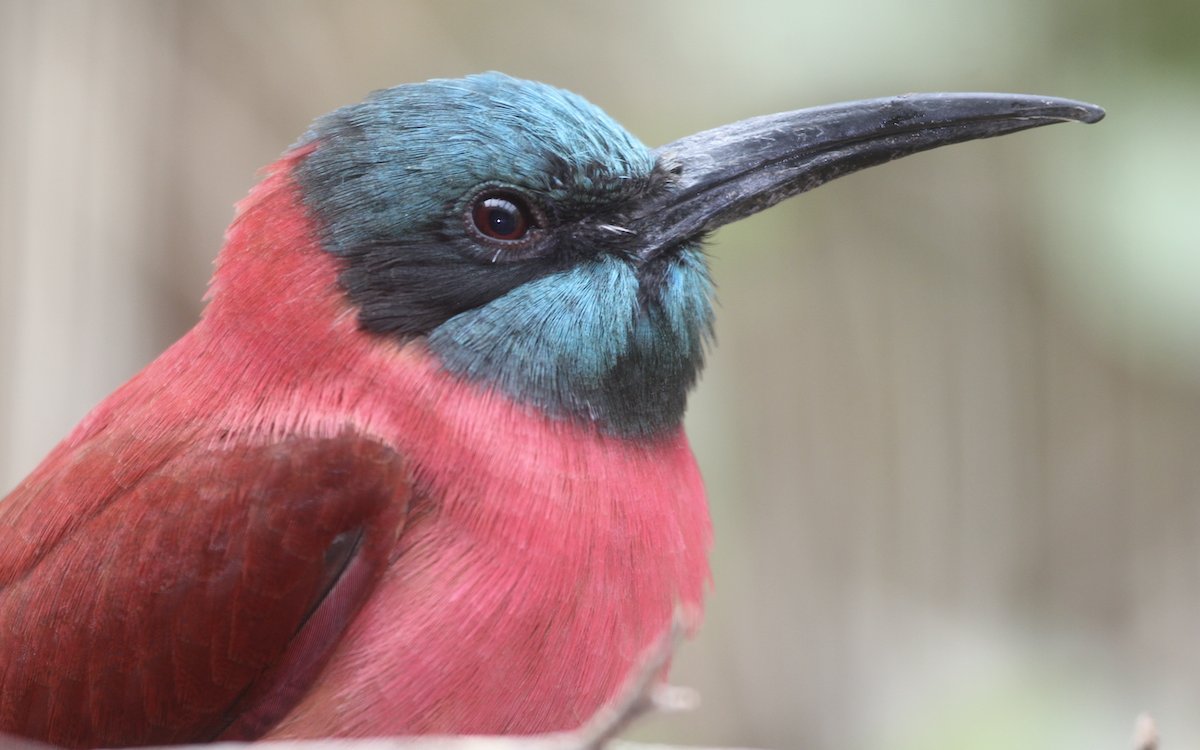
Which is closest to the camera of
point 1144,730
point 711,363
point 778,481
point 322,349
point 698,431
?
point 1144,730

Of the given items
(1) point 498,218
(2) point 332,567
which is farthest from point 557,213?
(2) point 332,567

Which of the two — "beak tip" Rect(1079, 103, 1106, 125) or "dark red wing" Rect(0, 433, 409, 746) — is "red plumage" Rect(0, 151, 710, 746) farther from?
"beak tip" Rect(1079, 103, 1106, 125)

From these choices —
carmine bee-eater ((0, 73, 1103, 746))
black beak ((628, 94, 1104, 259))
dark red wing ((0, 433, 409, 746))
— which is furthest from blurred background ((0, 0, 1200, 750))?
dark red wing ((0, 433, 409, 746))

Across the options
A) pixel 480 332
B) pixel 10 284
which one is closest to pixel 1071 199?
pixel 480 332

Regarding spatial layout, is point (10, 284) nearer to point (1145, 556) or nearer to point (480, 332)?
point (480, 332)

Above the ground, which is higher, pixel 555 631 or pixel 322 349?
pixel 322 349
